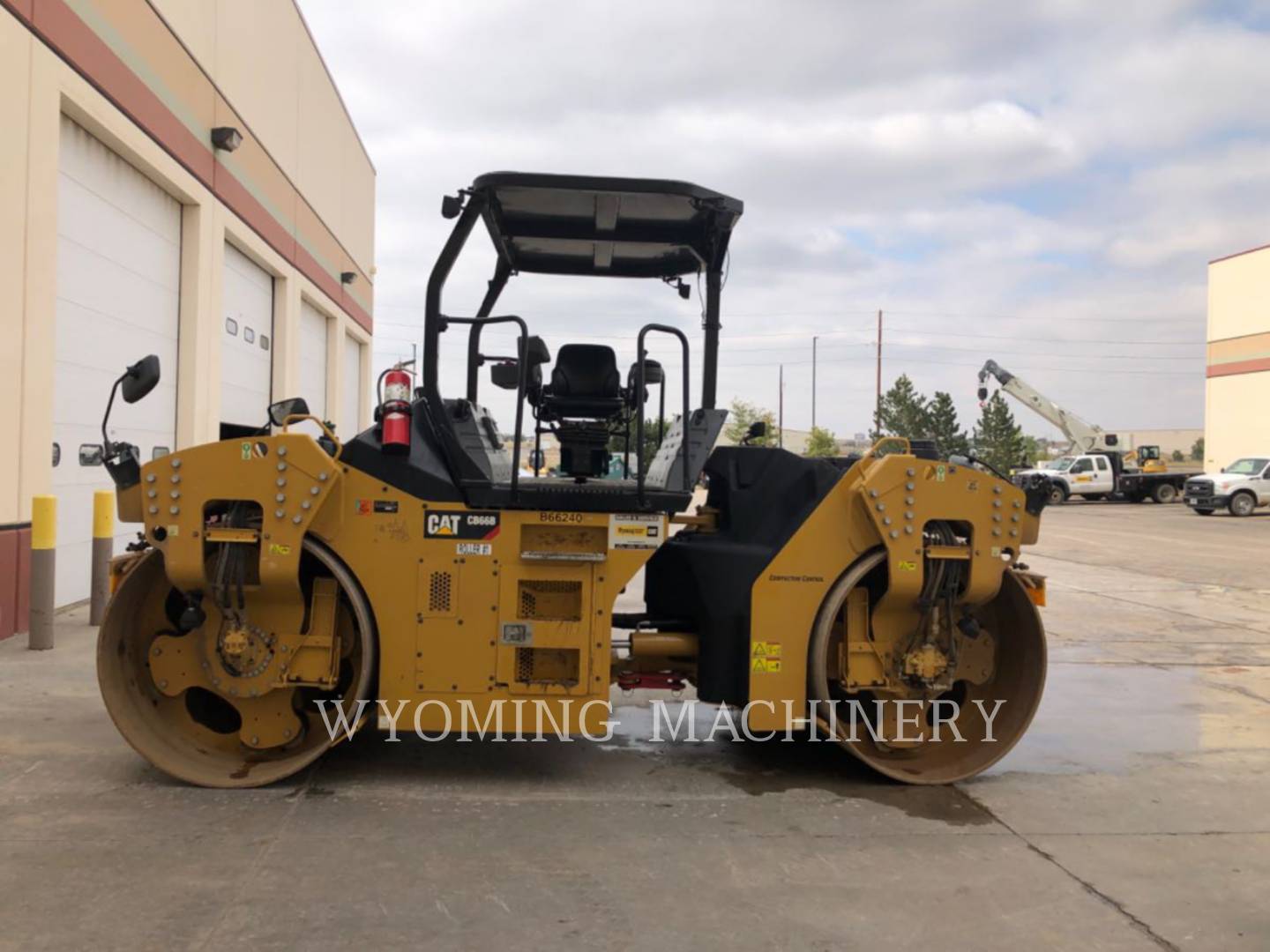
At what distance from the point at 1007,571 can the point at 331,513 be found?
305 centimetres

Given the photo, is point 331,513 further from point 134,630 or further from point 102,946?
point 102,946

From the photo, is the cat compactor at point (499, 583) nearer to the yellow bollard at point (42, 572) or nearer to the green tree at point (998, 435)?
the yellow bollard at point (42, 572)

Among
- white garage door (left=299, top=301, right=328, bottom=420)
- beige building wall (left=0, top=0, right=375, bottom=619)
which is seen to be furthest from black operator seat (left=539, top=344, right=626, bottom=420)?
white garage door (left=299, top=301, right=328, bottom=420)

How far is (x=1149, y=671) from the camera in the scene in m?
8.02

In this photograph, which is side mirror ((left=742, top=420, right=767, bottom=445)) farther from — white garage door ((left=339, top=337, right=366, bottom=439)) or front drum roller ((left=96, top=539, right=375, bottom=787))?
white garage door ((left=339, top=337, right=366, bottom=439))

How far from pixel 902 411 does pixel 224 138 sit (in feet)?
168

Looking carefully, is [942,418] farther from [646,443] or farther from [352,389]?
[646,443]

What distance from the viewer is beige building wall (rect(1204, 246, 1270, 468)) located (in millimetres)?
41719

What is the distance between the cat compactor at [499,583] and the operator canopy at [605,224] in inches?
1.0

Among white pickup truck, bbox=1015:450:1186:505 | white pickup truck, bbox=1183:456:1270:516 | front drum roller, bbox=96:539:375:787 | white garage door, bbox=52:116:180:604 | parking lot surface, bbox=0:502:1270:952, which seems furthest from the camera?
white pickup truck, bbox=1015:450:1186:505

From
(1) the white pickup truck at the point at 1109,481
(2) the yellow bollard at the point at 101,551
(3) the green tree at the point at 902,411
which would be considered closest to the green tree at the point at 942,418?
(3) the green tree at the point at 902,411

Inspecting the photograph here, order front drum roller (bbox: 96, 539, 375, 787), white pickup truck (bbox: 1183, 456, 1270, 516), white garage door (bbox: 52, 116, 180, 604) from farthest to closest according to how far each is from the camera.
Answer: white pickup truck (bbox: 1183, 456, 1270, 516)
white garage door (bbox: 52, 116, 180, 604)
front drum roller (bbox: 96, 539, 375, 787)

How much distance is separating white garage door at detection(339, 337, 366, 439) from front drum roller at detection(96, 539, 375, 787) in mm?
19421

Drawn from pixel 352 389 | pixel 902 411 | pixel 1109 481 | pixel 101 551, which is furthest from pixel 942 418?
pixel 101 551
